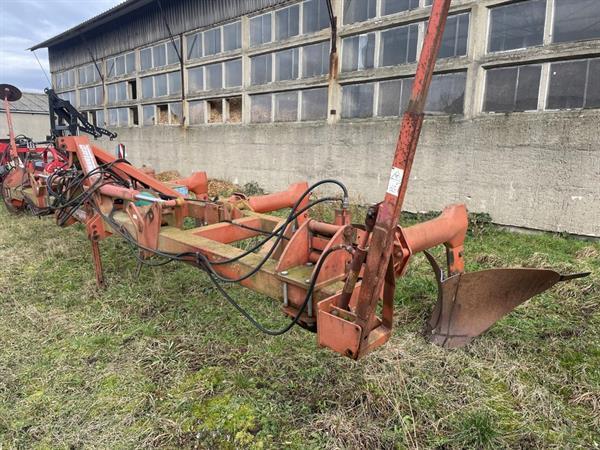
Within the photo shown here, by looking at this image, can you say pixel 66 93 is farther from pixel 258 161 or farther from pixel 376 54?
pixel 376 54

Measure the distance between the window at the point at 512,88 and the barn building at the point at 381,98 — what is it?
0.02 m

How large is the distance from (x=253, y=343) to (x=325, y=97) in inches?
278

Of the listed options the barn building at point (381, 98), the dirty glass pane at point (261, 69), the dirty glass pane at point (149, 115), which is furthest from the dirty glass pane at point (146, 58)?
the dirty glass pane at point (261, 69)

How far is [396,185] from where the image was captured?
1653 mm

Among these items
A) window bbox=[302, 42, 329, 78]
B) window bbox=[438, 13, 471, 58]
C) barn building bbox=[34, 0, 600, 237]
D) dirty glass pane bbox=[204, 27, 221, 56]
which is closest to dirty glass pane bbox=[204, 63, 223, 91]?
barn building bbox=[34, 0, 600, 237]

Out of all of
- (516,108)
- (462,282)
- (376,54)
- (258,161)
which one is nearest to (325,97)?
(376,54)

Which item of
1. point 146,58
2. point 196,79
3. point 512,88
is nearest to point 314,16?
point 512,88

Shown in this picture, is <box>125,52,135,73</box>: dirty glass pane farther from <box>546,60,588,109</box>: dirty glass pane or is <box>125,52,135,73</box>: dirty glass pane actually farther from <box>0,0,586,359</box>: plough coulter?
<box>546,60,588,109</box>: dirty glass pane

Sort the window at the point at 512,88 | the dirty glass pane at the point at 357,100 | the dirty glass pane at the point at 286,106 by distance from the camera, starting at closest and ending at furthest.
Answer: the window at the point at 512,88, the dirty glass pane at the point at 357,100, the dirty glass pane at the point at 286,106

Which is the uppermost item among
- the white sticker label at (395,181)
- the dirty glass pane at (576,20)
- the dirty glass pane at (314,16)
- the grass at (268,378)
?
the dirty glass pane at (314,16)

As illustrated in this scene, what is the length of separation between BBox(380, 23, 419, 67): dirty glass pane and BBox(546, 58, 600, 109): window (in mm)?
2443

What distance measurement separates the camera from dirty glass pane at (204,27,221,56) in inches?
472

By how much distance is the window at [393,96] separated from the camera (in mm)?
7754

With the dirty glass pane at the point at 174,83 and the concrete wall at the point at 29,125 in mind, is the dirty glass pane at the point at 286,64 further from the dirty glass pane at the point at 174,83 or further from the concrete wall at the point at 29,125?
the concrete wall at the point at 29,125
